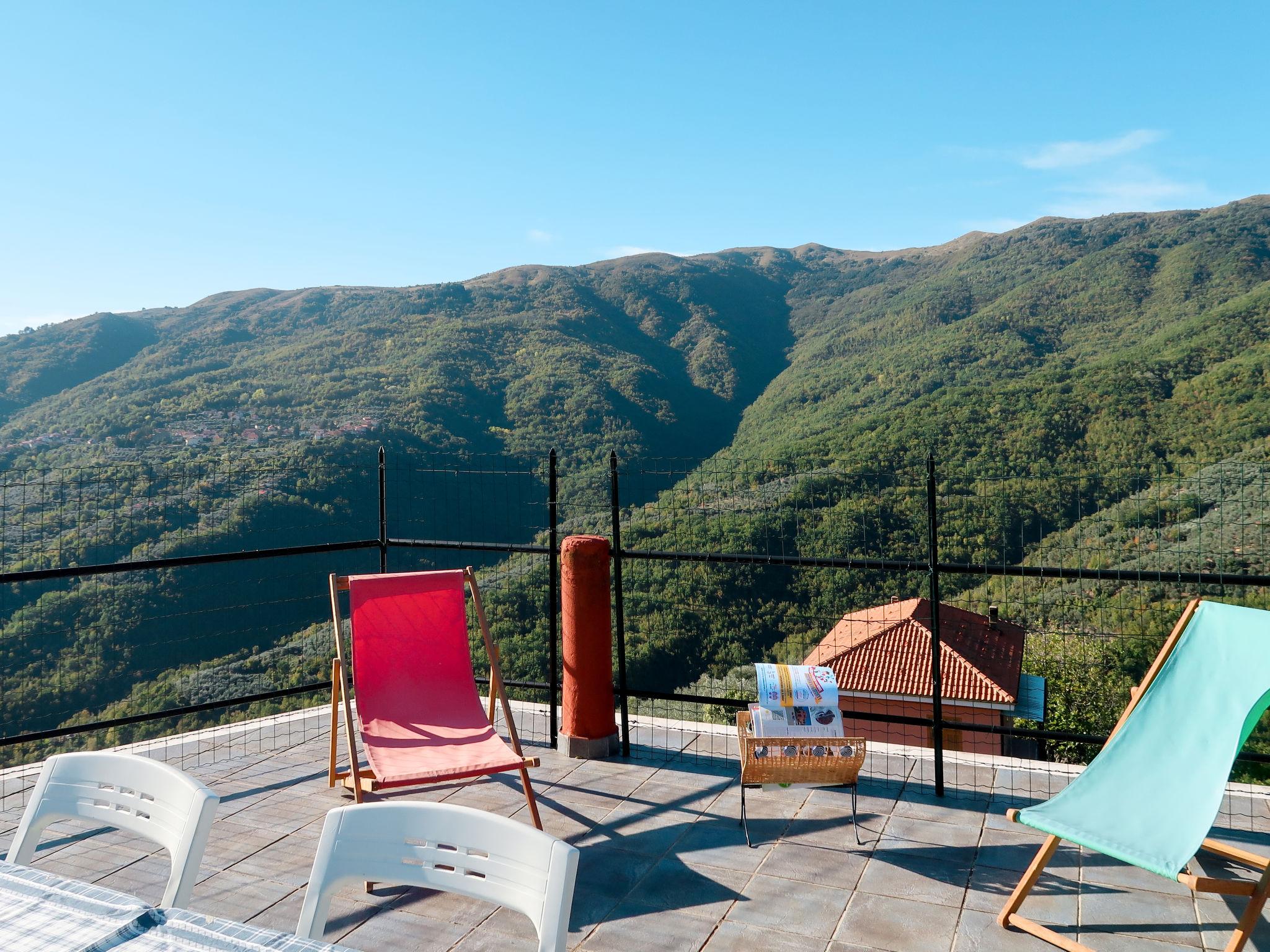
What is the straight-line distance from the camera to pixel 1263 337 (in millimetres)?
24328

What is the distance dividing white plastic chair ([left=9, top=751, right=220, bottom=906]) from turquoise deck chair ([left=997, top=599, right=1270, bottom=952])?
2.48 meters

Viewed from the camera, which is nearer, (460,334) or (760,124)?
(760,124)

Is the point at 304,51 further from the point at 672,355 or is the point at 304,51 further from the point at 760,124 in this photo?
the point at 672,355

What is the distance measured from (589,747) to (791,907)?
1843 mm

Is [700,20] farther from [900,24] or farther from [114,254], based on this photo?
[114,254]

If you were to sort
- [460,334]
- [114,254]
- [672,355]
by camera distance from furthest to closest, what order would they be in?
[672,355], [460,334], [114,254]

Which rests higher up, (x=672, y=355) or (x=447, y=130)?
(x=447, y=130)

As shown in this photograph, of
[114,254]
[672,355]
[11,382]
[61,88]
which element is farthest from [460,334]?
[61,88]

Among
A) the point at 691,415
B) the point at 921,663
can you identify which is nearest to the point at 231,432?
the point at 691,415

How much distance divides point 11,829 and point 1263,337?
2929 cm

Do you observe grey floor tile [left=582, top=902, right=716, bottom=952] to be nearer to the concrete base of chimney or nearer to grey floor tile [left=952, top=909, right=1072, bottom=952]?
grey floor tile [left=952, top=909, right=1072, bottom=952]

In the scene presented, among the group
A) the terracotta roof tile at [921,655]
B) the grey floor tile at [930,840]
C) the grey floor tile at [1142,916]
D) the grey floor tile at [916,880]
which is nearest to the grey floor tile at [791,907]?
the grey floor tile at [916,880]

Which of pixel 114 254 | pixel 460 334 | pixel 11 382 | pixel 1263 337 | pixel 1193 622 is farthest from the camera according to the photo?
pixel 460 334

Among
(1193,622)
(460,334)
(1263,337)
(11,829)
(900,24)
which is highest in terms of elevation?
(900,24)
